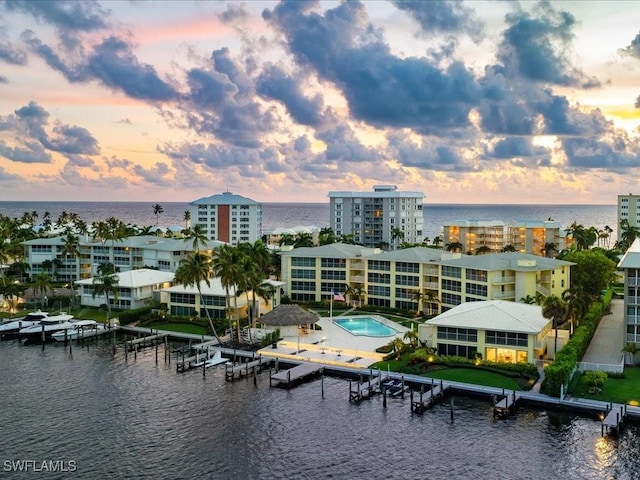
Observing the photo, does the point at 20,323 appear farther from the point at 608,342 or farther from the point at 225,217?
the point at 225,217

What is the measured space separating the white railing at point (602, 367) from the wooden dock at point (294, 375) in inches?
1078

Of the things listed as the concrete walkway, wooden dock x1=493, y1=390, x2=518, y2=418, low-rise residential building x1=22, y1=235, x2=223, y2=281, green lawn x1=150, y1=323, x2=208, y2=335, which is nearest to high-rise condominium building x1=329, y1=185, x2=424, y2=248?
low-rise residential building x1=22, y1=235, x2=223, y2=281

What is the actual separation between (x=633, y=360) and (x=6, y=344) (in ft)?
260

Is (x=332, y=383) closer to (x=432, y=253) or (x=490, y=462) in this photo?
(x=490, y=462)

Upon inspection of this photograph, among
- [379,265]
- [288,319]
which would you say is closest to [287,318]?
[288,319]

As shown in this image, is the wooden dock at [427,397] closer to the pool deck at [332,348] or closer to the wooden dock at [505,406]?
the wooden dock at [505,406]

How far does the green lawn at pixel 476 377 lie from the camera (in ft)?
194

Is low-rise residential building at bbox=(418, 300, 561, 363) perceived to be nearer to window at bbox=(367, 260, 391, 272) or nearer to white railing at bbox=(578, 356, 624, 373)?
white railing at bbox=(578, 356, 624, 373)

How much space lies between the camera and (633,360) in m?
63.0

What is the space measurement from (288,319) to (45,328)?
36320mm

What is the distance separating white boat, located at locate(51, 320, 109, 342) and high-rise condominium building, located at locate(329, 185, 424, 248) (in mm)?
104229

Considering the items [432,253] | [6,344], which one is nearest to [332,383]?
[432,253]

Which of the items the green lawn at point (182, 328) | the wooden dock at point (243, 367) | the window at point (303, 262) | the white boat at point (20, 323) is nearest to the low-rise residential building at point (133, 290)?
the white boat at point (20, 323)

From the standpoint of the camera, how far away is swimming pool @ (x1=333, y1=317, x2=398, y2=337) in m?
82.4
